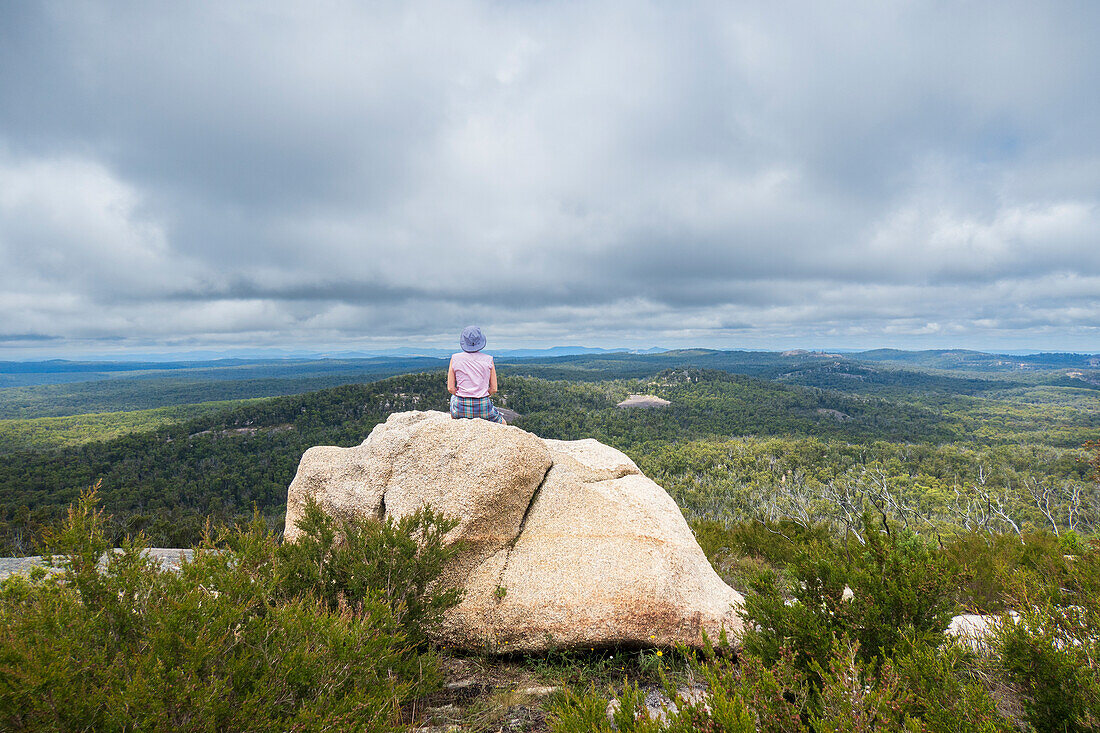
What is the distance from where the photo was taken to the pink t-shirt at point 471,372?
1023 cm

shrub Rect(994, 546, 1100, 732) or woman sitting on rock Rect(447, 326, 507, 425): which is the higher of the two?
Result: woman sitting on rock Rect(447, 326, 507, 425)

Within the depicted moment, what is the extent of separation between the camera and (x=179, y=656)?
10.3 feet

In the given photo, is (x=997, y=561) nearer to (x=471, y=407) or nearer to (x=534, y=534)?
(x=534, y=534)

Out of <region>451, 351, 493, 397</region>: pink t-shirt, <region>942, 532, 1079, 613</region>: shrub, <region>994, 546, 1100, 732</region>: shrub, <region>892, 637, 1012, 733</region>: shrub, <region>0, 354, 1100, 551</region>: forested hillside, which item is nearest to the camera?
<region>892, 637, 1012, 733</region>: shrub

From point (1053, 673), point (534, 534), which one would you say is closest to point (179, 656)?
point (534, 534)

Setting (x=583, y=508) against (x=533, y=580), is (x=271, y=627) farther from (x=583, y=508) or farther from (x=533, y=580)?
(x=583, y=508)

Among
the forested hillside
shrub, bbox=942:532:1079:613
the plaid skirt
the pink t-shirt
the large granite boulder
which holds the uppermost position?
the pink t-shirt

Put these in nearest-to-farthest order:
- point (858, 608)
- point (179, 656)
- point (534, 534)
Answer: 1. point (179, 656)
2. point (858, 608)
3. point (534, 534)

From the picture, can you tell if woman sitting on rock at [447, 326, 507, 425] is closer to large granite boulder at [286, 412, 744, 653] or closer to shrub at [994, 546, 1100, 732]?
→ large granite boulder at [286, 412, 744, 653]

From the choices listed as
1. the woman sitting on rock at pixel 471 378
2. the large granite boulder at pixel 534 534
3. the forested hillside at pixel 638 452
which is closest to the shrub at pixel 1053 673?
the large granite boulder at pixel 534 534

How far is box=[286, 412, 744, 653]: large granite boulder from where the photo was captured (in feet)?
20.9

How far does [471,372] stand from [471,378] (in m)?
0.15

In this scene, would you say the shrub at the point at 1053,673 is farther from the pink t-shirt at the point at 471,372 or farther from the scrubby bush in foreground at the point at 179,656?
the pink t-shirt at the point at 471,372

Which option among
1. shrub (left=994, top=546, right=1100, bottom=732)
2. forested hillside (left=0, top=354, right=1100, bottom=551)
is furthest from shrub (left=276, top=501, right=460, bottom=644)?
forested hillside (left=0, top=354, right=1100, bottom=551)
